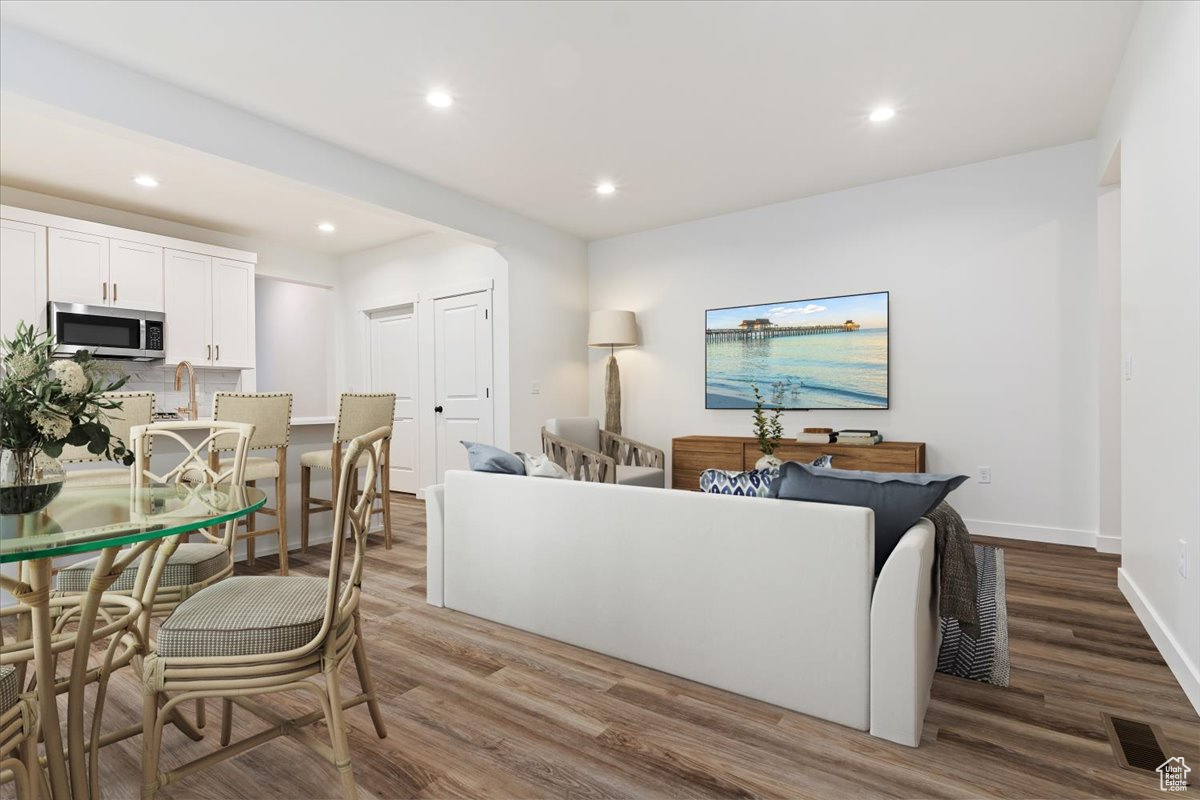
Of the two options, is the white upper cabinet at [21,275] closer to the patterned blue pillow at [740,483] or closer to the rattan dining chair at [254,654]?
the rattan dining chair at [254,654]

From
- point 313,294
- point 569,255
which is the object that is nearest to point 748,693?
point 569,255

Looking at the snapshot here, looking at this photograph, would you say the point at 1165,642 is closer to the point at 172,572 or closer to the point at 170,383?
the point at 172,572

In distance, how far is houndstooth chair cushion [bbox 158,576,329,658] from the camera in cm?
139

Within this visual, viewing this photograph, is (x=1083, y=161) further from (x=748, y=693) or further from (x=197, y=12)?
(x=197, y=12)

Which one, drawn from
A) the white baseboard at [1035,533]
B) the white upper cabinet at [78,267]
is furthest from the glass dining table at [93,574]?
the white baseboard at [1035,533]

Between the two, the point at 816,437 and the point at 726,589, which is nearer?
the point at 726,589

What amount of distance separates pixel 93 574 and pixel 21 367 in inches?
20.6

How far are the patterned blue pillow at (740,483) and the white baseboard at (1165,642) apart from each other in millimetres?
1427

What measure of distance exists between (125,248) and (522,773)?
18.1ft

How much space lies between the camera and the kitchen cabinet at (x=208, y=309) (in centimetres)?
537

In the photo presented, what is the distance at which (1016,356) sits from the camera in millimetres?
4168

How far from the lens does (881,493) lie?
1.89 meters

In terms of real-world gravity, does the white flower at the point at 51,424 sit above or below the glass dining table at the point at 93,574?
above

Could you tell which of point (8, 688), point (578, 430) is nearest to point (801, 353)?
point (578, 430)
